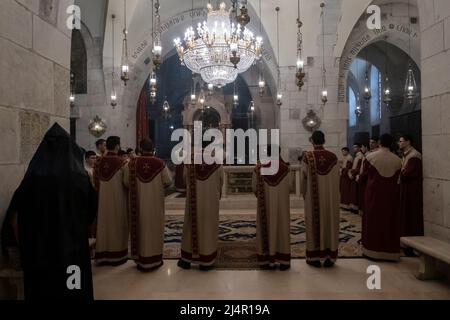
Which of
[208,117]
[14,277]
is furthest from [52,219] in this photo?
[208,117]

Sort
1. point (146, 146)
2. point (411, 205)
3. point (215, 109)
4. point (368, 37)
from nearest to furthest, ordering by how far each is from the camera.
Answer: point (146, 146)
point (411, 205)
point (368, 37)
point (215, 109)

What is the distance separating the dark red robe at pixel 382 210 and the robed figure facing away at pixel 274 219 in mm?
1128

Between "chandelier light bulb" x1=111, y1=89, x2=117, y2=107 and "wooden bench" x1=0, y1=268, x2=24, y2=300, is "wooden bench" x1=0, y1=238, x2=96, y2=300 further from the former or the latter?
"chandelier light bulb" x1=111, y1=89, x2=117, y2=107

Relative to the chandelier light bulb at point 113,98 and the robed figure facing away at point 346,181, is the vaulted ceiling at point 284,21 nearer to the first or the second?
the chandelier light bulb at point 113,98

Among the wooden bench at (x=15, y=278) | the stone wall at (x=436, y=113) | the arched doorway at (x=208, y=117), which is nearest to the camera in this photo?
the wooden bench at (x=15, y=278)

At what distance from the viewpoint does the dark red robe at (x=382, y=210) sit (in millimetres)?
4156

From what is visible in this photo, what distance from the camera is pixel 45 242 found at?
2.22 metres

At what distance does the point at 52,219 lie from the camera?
223 centimetres

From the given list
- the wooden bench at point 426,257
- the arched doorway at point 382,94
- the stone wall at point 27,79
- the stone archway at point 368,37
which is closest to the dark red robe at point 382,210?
the wooden bench at point 426,257

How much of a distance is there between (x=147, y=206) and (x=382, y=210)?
294 centimetres

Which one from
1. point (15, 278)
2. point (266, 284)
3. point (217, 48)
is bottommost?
point (266, 284)

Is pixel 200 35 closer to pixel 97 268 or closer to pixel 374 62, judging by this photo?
pixel 97 268

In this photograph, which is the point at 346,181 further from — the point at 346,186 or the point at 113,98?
the point at 113,98

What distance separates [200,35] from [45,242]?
619 centimetres
